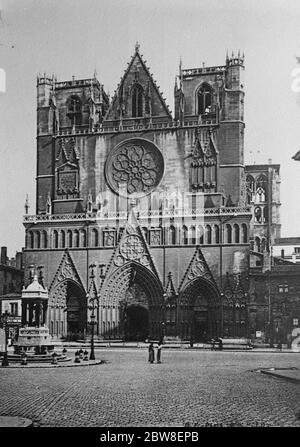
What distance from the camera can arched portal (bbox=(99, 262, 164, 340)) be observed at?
60.7 m

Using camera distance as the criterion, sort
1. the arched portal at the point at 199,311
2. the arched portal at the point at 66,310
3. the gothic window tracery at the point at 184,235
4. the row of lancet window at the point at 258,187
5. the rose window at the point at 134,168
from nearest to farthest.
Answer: the arched portal at the point at 199,311
the gothic window tracery at the point at 184,235
the arched portal at the point at 66,310
the rose window at the point at 134,168
the row of lancet window at the point at 258,187

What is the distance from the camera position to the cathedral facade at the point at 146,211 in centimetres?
5984

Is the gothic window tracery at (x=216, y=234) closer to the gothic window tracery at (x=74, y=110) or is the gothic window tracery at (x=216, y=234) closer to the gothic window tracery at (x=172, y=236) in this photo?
the gothic window tracery at (x=172, y=236)

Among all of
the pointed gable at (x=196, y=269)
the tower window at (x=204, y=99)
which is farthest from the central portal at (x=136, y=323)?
the tower window at (x=204, y=99)

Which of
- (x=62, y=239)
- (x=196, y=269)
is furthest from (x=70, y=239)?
(x=196, y=269)

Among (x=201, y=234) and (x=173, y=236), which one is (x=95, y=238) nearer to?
(x=173, y=236)

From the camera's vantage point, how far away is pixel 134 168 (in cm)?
6438

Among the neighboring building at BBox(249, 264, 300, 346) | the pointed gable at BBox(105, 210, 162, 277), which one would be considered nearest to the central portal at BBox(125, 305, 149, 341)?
the pointed gable at BBox(105, 210, 162, 277)

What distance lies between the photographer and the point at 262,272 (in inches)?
2339

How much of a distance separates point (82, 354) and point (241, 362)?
9.64m

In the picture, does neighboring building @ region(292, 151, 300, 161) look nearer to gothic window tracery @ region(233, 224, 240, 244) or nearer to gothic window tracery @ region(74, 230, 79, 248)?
gothic window tracery @ region(233, 224, 240, 244)

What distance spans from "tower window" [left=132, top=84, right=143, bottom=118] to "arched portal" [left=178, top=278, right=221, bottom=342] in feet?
55.9

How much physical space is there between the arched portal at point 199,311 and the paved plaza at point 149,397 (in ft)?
92.6
